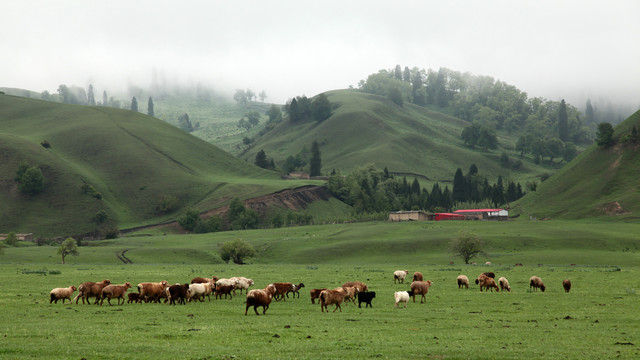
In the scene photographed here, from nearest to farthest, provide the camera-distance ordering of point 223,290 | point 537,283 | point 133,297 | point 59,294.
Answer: point 59,294 < point 133,297 < point 223,290 < point 537,283

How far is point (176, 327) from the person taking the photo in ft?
96.3

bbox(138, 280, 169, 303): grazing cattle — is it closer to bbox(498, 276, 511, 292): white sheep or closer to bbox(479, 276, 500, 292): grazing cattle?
bbox(479, 276, 500, 292): grazing cattle

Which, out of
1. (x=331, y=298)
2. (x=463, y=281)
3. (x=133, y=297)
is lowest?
(x=463, y=281)

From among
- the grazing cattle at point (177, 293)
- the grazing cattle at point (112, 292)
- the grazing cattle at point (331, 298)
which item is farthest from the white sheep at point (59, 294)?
the grazing cattle at point (331, 298)

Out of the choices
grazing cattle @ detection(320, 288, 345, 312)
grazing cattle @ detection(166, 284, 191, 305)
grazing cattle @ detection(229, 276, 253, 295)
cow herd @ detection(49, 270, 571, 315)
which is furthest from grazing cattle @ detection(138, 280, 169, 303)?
grazing cattle @ detection(320, 288, 345, 312)

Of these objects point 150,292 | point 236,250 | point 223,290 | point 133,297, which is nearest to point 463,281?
point 223,290

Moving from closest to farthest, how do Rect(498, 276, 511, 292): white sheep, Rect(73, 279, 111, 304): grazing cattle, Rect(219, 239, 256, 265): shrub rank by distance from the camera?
Rect(73, 279, 111, 304): grazing cattle < Rect(498, 276, 511, 292): white sheep < Rect(219, 239, 256, 265): shrub

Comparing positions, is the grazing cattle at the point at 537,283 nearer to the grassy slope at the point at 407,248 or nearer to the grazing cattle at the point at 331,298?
the grazing cattle at the point at 331,298

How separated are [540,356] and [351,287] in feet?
66.6

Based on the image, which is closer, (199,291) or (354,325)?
(354,325)

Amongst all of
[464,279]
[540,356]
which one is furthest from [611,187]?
[540,356]

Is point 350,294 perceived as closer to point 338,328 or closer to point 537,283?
point 338,328

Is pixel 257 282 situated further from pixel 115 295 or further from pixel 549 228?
pixel 549 228

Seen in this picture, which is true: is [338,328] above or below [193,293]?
below
